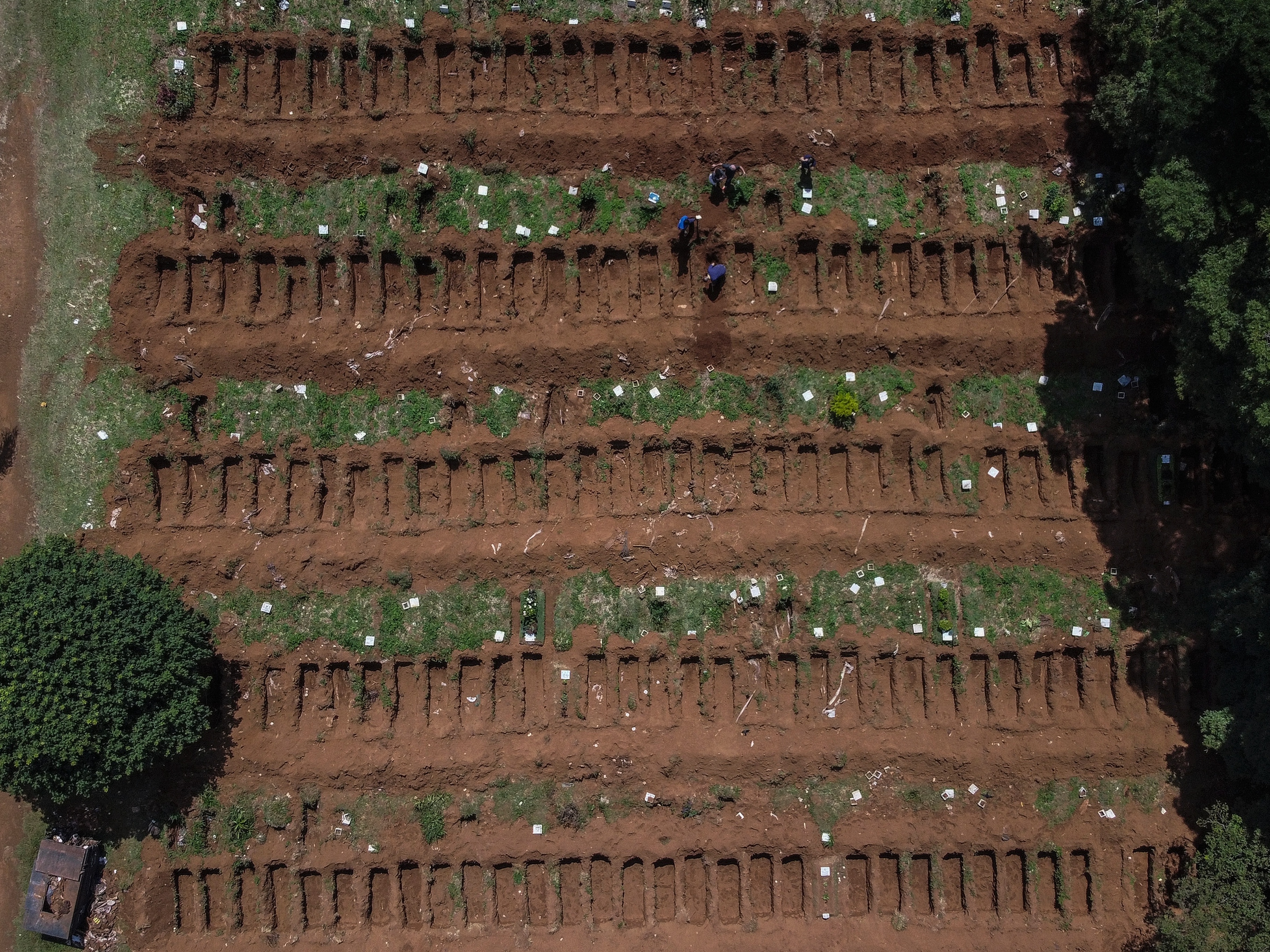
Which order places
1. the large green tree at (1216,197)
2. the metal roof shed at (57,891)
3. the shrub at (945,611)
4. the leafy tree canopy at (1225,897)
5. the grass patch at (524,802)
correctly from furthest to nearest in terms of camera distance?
1. the shrub at (945,611)
2. the grass patch at (524,802)
3. the metal roof shed at (57,891)
4. the leafy tree canopy at (1225,897)
5. the large green tree at (1216,197)

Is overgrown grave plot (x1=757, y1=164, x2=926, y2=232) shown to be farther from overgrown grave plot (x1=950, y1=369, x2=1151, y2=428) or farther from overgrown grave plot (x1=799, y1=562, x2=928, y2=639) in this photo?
overgrown grave plot (x1=799, y1=562, x2=928, y2=639)

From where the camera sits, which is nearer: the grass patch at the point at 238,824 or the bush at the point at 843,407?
the grass patch at the point at 238,824

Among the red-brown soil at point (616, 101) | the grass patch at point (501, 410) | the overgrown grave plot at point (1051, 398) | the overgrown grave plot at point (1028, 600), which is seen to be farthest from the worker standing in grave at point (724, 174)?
the overgrown grave plot at point (1028, 600)

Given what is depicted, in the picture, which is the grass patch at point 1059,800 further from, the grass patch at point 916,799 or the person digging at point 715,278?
the person digging at point 715,278

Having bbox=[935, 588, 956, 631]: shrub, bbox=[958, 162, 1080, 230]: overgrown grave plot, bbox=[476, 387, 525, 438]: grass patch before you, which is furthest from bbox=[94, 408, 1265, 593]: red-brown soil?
bbox=[958, 162, 1080, 230]: overgrown grave plot

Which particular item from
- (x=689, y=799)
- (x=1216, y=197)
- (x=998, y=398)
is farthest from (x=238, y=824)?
(x=1216, y=197)

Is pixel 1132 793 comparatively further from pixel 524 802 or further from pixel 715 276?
pixel 715 276
